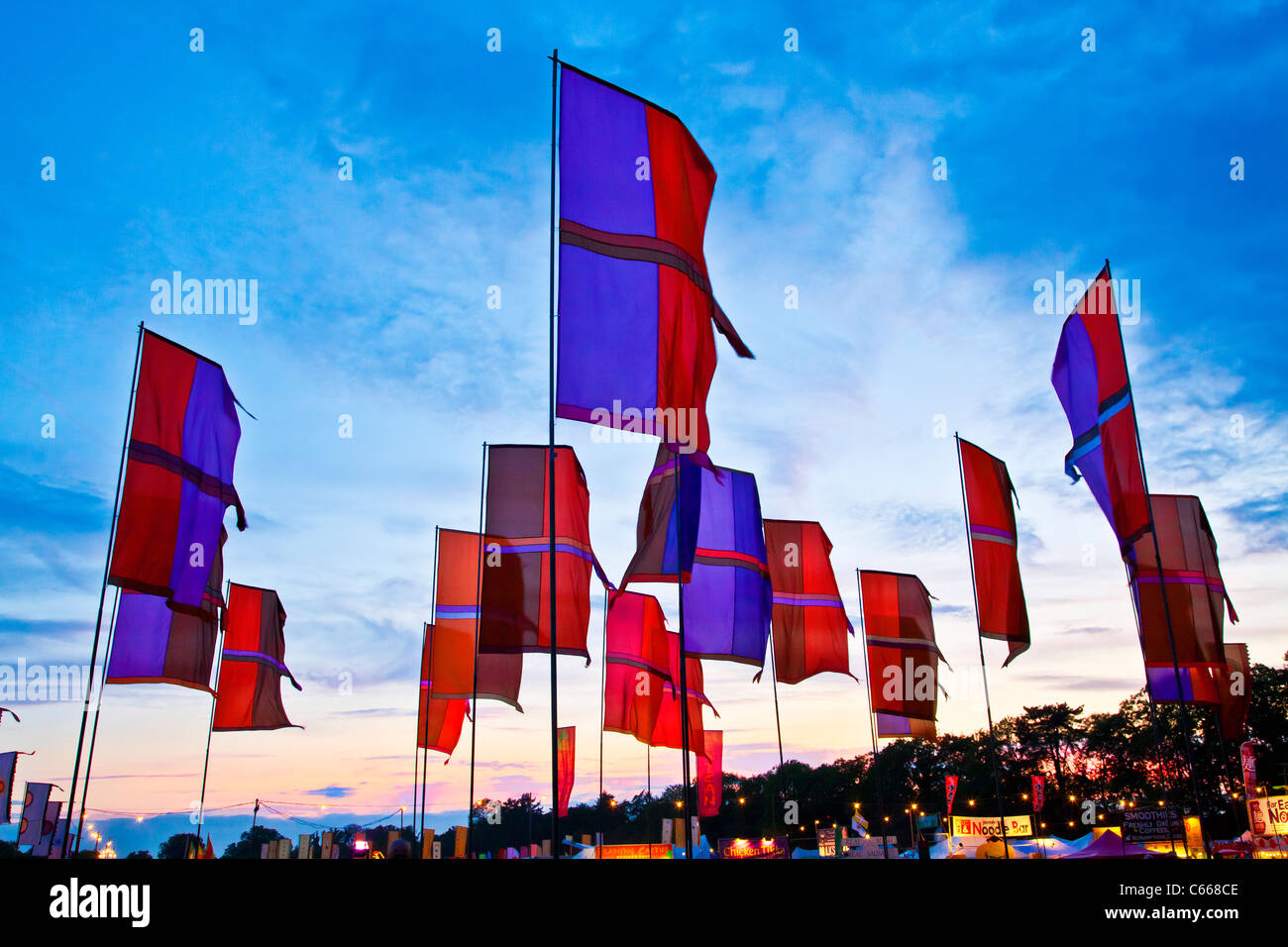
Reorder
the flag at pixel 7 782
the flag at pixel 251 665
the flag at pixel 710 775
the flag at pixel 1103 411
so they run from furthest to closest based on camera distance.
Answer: the flag at pixel 710 775, the flag at pixel 251 665, the flag at pixel 7 782, the flag at pixel 1103 411

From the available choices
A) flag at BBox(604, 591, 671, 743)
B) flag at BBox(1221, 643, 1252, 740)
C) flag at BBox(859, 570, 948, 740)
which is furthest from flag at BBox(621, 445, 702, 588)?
flag at BBox(1221, 643, 1252, 740)

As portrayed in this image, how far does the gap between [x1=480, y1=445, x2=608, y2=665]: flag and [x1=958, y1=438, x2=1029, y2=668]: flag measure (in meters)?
8.98

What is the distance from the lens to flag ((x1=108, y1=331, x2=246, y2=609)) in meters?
12.7

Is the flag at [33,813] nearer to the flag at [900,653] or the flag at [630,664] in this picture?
the flag at [630,664]

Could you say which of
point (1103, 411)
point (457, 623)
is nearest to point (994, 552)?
point (1103, 411)

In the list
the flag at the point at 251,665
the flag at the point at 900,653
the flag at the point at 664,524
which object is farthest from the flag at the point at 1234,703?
the flag at the point at 251,665

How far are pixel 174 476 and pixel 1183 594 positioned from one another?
74.4ft

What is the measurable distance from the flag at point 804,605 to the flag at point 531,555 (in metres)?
7.84

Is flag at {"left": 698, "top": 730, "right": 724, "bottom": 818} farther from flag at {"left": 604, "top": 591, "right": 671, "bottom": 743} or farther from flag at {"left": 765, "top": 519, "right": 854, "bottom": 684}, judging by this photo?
flag at {"left": 765, "top": 519, "right": 854, "bottom": 684}

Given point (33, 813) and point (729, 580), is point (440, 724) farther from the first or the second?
point (729, 580)

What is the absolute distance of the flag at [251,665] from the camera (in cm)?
2202

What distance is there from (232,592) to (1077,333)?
21833 millimetres

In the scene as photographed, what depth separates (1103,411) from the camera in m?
15.2
